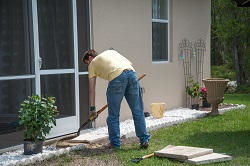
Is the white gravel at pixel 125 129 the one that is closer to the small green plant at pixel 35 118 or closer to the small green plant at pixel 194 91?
the small green plant at pixel 35 118

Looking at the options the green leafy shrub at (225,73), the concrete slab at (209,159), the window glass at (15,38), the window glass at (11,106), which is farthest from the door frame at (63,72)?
the green leafy shrub at (225,73)

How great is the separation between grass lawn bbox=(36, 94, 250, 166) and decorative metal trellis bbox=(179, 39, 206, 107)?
169cm

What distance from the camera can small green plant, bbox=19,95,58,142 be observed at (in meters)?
5.14

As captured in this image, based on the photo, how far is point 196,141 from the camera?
245 inches

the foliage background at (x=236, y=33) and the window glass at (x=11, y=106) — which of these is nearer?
the window glass at (x=11, y=106)

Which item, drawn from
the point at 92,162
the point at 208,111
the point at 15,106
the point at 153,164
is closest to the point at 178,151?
the point at 153,164

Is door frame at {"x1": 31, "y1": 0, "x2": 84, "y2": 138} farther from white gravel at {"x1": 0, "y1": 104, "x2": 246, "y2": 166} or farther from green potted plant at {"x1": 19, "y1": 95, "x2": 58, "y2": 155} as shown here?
green potted plant at {"x1": 19, "y1": 95, "x2": 58, "y2": 155}

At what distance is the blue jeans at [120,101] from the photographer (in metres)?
5.52

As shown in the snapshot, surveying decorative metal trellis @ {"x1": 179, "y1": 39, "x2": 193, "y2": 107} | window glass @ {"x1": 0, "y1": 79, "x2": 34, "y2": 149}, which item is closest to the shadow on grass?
window glass @ {"x1": 0, "y1": 79, "x2": 34, "y2": 149}

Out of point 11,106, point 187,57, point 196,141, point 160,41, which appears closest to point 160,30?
point 160,41

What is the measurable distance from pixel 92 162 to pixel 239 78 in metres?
14.2

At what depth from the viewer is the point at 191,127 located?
7.45 metres

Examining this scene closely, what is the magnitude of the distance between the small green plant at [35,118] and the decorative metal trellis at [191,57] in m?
5.07

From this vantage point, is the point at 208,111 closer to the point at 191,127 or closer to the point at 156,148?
the point at 191,127
